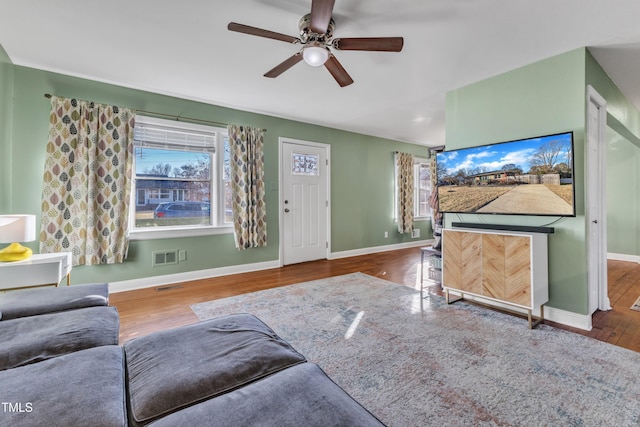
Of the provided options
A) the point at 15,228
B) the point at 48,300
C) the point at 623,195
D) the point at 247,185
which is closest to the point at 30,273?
the point at 15,228

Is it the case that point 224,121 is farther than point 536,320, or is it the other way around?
point 224,121

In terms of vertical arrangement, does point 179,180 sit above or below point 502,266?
above

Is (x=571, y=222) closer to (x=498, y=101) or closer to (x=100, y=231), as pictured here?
(x=498, y=101)

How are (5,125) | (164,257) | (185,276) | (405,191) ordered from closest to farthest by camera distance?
(5,125) → (164,257) → (185,276) → (405,191)

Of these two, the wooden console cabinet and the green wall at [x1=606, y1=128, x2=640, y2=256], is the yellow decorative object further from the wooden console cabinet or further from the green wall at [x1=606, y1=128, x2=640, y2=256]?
the green wall at [x1=606, y1=128, x2=640, y2=256]

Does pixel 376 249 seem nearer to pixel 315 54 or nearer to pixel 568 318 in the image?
pixel 568 318

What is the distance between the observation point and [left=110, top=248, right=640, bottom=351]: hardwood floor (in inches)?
95.8

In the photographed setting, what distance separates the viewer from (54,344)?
1.21 meters

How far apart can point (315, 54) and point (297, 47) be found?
53cm

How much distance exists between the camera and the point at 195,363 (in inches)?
42.9

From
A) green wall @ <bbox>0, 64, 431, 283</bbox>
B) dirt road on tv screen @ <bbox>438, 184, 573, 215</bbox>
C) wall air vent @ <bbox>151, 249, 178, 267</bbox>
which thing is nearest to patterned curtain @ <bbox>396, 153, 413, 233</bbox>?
green wall @ <bbox>0, 64, 431, 283</bbox>

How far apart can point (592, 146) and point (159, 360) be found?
3.67 meters

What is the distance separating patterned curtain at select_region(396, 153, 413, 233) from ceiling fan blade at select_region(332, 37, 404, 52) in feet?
14.1

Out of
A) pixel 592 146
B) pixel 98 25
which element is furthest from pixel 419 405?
pixel 98 25
